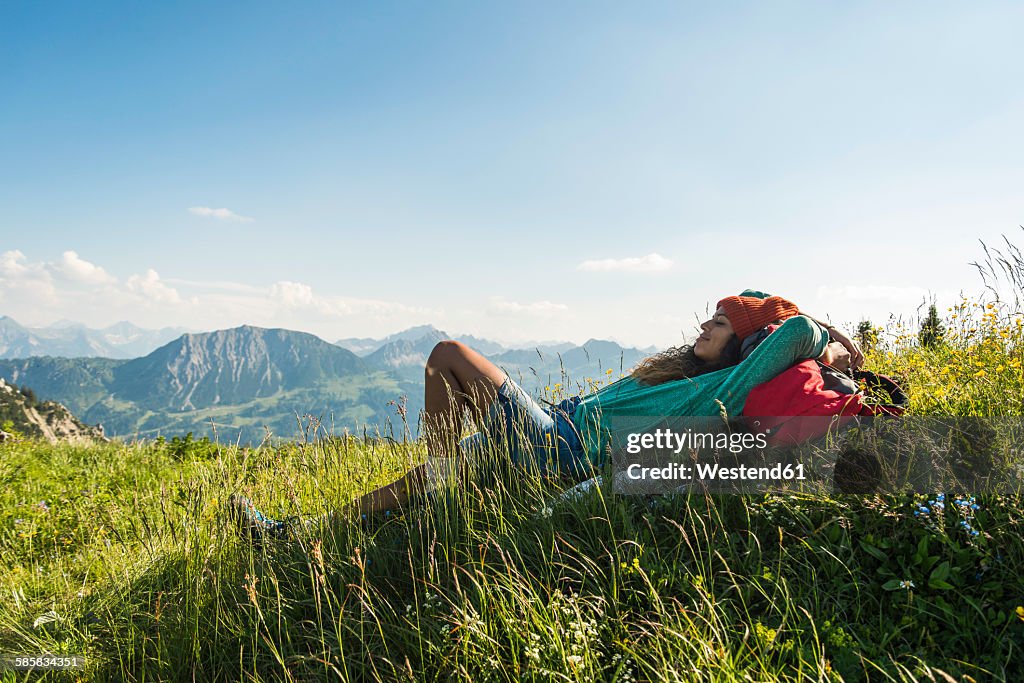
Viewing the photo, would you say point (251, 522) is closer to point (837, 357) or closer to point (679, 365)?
point (679, 365)

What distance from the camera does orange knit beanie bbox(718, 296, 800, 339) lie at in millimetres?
3791

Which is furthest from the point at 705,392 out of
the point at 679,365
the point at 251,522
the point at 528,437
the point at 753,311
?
the point at 251,522

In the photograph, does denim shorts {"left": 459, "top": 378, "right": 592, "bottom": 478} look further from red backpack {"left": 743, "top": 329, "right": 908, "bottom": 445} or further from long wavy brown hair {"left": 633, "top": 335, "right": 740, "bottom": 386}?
red backpack {"left": 743, "top": 329, "right": 908, "bottom": 445}

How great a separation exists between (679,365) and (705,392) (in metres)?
0.57

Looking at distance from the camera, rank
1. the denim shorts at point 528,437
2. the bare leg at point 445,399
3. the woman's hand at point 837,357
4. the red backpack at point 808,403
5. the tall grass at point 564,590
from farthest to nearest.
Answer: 1. the woman's hand at point 837,357
2. the bare leg at point 445,399
3. the denim shorts at point 528,437
4. the red backpack at point 808,403
5. the tall grass at point 564,590

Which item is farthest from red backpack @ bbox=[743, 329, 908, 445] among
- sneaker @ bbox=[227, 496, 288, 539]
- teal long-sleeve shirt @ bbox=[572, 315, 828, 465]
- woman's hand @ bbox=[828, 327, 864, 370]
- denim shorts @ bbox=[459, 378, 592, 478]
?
sneaker @ bbox=[227, 496, 288, 539]

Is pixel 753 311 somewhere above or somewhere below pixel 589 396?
above

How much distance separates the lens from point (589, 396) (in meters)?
4.04

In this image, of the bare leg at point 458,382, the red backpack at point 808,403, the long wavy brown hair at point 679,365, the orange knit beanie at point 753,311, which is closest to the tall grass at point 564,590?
the red backpack at point 808,403

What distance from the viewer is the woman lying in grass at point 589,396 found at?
315cm

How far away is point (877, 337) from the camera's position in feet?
18.7

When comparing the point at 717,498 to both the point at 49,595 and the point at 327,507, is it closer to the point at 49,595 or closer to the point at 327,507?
the point at 327,507

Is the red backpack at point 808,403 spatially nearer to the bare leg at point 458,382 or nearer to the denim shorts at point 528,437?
the denim shorts at point 528,437

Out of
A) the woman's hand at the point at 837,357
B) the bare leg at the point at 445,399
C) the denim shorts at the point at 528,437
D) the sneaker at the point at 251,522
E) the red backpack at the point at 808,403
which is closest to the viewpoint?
the red backpack at the point at 808,403
